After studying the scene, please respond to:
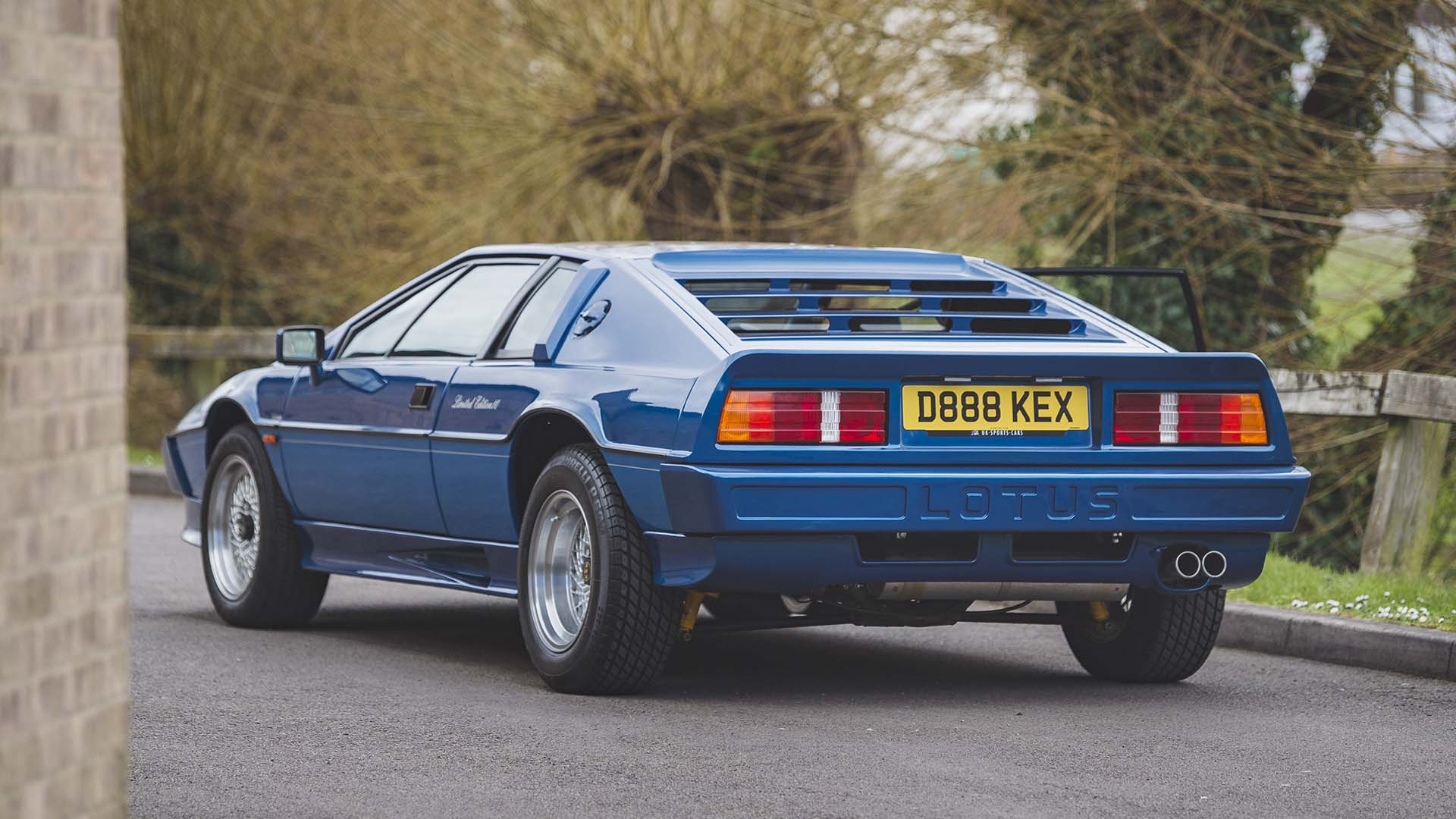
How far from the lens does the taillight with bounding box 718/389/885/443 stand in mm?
6012

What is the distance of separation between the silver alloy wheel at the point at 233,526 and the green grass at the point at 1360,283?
6.22 m

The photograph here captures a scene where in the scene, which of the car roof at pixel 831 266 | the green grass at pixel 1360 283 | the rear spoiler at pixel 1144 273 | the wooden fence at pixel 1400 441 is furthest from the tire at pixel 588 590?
the green grass at pixel 1360 283

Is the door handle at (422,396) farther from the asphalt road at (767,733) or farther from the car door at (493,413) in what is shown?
the asphalt road at (767,733)

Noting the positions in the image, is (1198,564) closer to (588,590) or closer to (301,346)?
(588,590)

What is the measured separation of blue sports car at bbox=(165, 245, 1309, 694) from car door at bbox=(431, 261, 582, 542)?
12mm

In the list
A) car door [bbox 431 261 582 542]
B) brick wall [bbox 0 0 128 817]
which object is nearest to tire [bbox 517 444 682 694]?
car door [bbox 431 261 582 542]

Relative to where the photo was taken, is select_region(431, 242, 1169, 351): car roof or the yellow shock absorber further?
select_region(431, 242, 1169, 351): car roof

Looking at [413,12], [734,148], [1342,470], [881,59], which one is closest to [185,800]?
[1342,470]

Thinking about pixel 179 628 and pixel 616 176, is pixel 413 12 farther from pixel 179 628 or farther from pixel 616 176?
pixel 179 628

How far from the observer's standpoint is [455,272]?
7895 mm

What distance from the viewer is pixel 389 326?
8.03 m

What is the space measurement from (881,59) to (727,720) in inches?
376

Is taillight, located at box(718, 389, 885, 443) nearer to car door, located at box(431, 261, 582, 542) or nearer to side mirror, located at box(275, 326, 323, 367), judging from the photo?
car door, located at box(431, 261, 582, 542)

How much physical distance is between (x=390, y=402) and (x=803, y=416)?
6.85 ft
